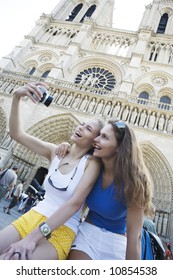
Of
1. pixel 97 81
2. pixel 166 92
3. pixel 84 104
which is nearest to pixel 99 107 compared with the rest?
pixel 84 104

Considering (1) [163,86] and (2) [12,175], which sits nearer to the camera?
(2) [12,175]

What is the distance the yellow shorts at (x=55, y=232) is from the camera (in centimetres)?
116

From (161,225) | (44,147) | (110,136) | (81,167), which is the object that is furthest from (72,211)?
(161,225)

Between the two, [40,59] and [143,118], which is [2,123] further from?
[143,118]

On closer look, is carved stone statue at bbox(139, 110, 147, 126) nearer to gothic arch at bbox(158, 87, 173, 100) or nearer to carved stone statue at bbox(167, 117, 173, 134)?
carved stone statue at bbox(167, 117, 173, 134)

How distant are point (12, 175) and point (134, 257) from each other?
11.3ft

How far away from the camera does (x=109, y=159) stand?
1.40 meters

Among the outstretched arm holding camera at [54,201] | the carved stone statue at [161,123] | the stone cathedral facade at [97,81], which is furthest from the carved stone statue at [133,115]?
the outstretched arm holding camera at [54,201]

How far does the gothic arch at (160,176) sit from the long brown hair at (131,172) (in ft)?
22.1

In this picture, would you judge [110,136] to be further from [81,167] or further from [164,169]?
[164,169]

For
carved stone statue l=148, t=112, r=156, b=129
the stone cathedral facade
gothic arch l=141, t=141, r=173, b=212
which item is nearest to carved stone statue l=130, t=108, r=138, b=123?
the stone cathedral facade

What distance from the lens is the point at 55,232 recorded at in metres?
1.21

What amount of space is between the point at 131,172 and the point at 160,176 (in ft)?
23.9

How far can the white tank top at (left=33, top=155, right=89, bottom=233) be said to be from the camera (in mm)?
1297
